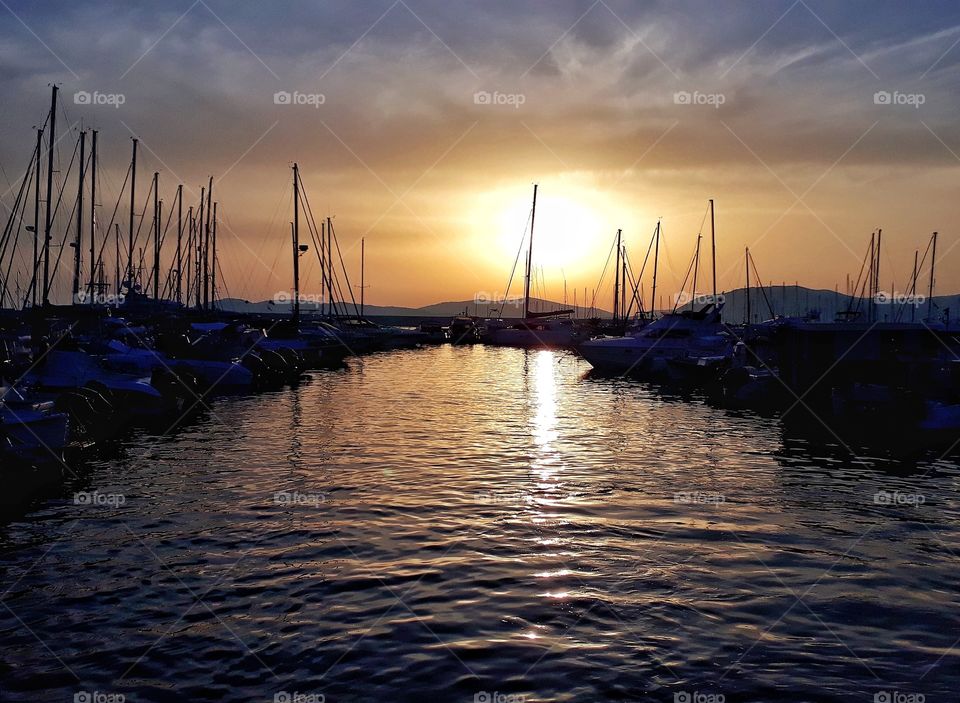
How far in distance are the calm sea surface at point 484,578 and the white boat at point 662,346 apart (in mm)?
28936

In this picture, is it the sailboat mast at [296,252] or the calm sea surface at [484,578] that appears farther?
the sailboat mast at [296,252]

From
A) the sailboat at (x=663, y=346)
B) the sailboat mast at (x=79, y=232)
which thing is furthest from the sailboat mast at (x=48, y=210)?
the sailboat at (x=663, y=346)

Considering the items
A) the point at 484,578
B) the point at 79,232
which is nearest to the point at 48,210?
the point at 79,232

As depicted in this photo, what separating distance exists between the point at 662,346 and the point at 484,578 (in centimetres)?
4298

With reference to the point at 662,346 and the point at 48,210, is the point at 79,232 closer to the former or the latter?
the point at 48,210

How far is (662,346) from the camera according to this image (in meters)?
51.8

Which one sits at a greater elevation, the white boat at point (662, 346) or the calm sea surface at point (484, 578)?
the white boat at point (662, 346)

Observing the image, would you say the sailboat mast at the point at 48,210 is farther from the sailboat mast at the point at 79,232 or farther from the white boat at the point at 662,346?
the white boat at the point at 662,346

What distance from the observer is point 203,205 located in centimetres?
7512

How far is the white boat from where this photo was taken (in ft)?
168

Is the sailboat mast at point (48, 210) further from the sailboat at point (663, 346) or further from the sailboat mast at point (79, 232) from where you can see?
the sailboat at point (663, 346)

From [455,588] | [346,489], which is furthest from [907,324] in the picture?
[455,588]

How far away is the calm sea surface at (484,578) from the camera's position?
810cm

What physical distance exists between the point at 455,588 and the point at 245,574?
3391 millimetres
